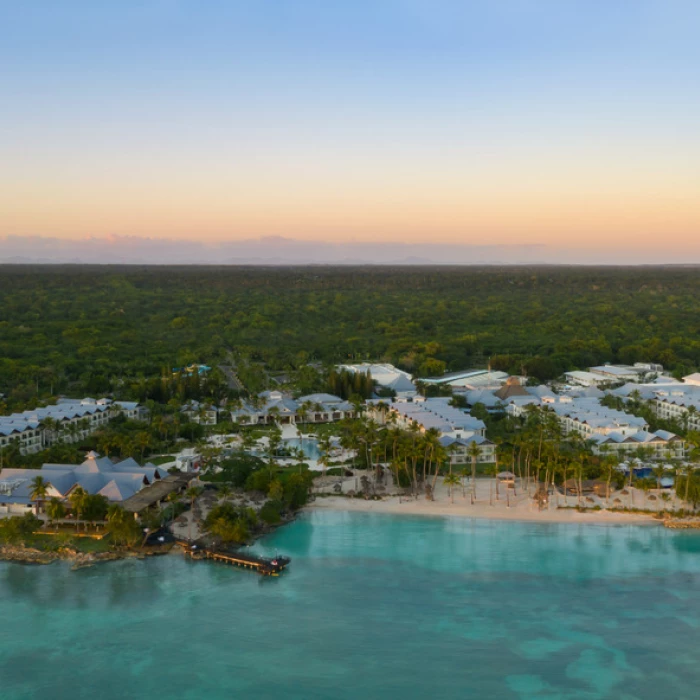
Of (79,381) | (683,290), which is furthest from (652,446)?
(683,290)

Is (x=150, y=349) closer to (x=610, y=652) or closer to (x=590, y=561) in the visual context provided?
(x=590, y=561)

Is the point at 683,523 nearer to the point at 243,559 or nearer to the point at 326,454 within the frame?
the point at 326,454

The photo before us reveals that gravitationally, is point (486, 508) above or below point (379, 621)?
above

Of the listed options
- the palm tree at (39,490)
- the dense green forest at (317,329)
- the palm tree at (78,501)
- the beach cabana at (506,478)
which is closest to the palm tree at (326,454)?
the beach cabana at (506,478)

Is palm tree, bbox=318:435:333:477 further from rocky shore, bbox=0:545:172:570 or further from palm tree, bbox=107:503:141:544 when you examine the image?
palm tree, bbox=107:503:141:544

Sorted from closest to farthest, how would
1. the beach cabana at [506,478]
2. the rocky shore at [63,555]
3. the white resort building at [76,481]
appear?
the rocky shore at [63,555], the white resort building at [76,481], the beach cabana at [506,478]

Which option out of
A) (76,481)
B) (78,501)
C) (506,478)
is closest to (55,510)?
(78,501)

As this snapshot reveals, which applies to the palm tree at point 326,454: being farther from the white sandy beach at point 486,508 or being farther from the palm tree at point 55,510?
the palm tree at point 55,510
